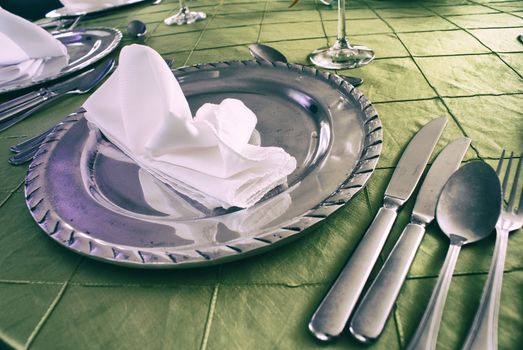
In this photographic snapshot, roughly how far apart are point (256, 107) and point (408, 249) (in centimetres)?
29

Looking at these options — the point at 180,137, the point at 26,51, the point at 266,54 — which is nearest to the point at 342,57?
the point at 266,54

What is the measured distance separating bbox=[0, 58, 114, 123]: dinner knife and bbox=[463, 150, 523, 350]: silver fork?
613mm

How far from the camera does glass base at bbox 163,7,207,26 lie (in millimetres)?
925

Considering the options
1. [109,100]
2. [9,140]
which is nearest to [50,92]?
[9,140]

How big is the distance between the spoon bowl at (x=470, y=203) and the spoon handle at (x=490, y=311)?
0.02 meters

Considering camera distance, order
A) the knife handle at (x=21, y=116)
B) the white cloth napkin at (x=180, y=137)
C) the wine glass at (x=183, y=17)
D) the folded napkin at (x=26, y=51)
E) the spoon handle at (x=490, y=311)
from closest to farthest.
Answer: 1. the spoon handle at (x=490, y=311)
2. the white cloth napkin at (x=180, y=137)
3. the knife handle at (x=21, y=116)
4. the folded napkin at (x=26, y=51)
5. the wine glass at (x=183, y=17)

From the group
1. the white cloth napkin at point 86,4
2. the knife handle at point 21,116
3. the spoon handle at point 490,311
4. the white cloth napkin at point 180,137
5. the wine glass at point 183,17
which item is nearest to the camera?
the spoon handle at point 490,311

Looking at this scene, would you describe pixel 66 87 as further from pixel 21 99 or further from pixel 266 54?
pixel 266 54

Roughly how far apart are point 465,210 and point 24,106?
0.62 m

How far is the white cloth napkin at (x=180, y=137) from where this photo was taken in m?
0.33

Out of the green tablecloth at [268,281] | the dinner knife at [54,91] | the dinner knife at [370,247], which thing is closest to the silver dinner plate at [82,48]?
the dinner knife at [54,91]

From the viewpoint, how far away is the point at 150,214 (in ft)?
1.06

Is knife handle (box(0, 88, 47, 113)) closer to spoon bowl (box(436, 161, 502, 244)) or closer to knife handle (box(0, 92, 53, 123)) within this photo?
knife handle (box(0, 92, 53, 123))

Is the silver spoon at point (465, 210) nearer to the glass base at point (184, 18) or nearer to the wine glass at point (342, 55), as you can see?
the wine glass at point (342, 55)
